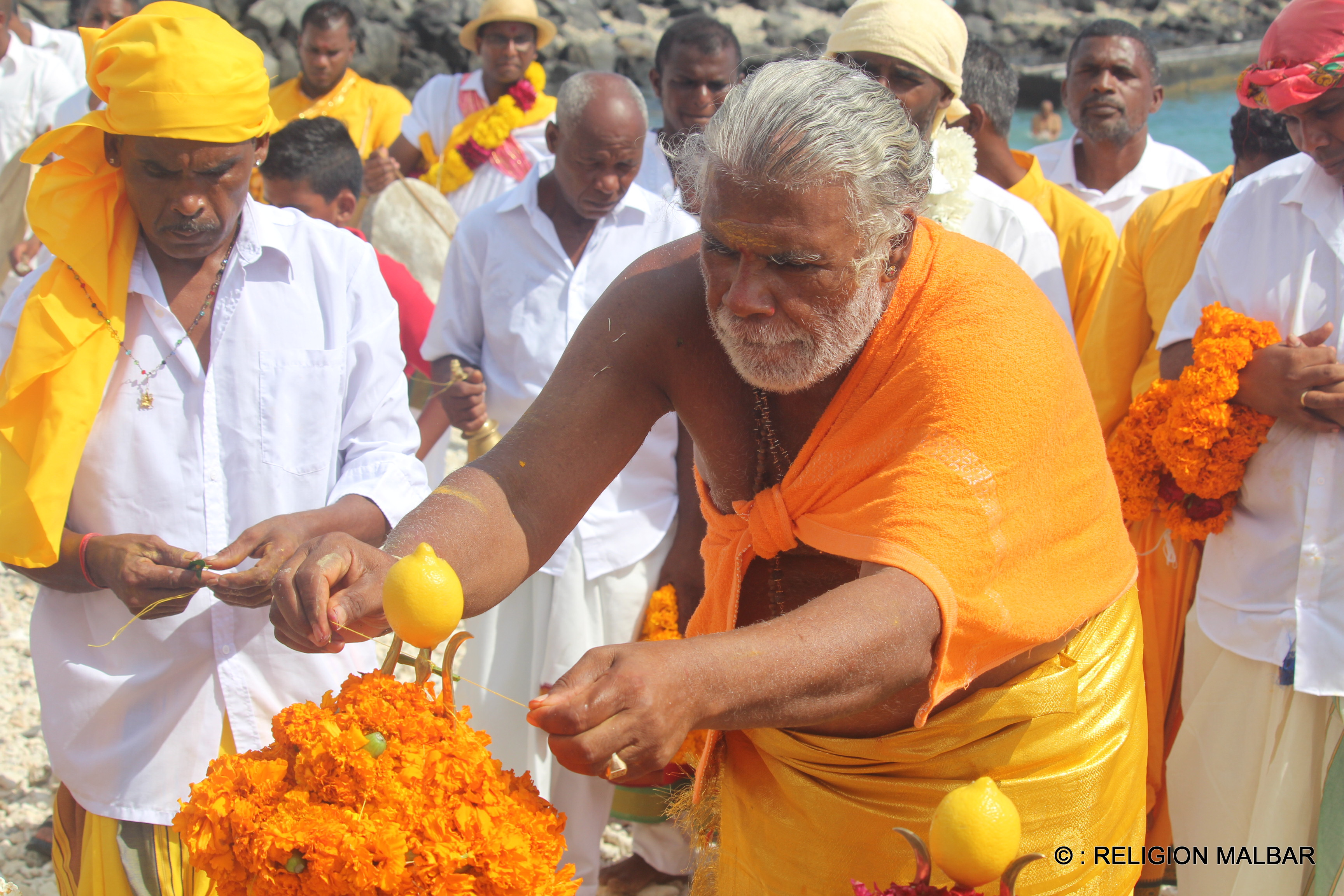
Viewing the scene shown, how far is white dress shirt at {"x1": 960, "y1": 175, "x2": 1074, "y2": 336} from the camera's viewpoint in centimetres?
414

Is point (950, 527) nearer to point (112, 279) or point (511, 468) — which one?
point (511, 468)

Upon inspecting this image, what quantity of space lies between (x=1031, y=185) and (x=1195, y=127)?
13019 mm

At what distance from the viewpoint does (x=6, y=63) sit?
7.29 meters

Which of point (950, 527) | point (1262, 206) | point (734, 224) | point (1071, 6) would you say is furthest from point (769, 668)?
point (1071, 6)

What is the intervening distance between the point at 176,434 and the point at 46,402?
291 mm

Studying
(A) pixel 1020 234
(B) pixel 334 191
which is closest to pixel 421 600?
(A) pixel 1020 234

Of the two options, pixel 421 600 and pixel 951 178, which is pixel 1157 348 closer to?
pixel 951 178

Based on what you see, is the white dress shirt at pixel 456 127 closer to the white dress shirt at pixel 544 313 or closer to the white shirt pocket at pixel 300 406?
the white dress shirt at pixel 544 313

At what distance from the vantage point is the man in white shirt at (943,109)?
391 cm

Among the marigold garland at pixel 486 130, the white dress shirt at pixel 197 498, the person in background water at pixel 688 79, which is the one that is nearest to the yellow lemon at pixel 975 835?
the white dress shirt at pixel 197 498

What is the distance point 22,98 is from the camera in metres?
7.39

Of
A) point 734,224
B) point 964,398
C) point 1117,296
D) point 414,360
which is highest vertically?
point 734,224

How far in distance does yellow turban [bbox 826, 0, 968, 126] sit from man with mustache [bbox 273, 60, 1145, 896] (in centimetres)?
183

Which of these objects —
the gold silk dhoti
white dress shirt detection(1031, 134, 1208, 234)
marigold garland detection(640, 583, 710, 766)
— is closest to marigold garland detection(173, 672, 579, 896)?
the gold silk dhoti
